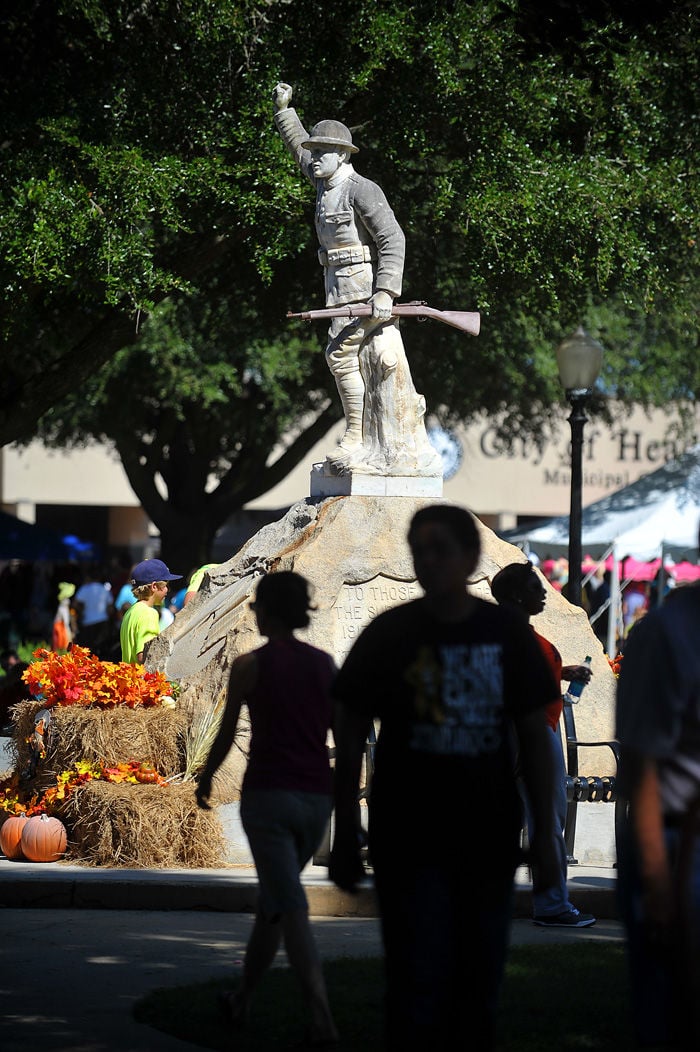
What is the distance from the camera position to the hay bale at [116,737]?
363 inches

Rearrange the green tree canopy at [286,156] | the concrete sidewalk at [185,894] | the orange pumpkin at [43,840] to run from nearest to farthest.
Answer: the concrete sidewalk at [185,894] → the orange pumpkin at [43,840] → the green tree canopy at [286,156]

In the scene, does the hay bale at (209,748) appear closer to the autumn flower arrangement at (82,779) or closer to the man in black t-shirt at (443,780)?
the autumn flower arrangement at (82,779)

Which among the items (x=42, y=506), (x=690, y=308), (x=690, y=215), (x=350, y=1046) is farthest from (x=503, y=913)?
(x=42, y=506)

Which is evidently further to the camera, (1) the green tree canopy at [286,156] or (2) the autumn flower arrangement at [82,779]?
(1) the green tree canopy at [286,156]

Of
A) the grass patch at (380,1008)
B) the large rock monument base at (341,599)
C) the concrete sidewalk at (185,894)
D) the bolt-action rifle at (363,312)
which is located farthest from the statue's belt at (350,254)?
the grass patch at (380,1008)

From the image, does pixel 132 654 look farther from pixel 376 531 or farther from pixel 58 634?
pixel 58 634

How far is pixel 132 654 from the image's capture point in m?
10.8

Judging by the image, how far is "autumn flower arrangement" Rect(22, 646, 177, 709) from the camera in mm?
9523

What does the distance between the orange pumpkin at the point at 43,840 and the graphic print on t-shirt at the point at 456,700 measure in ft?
17.9

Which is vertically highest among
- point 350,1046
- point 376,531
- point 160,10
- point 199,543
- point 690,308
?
point 160,10

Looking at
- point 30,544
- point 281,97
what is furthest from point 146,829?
point 30,544

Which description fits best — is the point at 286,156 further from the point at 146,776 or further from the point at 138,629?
the point at 146,776

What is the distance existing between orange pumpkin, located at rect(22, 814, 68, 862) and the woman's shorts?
404 centimetres

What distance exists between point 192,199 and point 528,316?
19.4 feet
